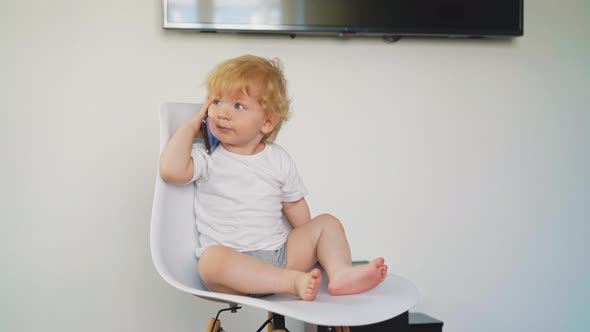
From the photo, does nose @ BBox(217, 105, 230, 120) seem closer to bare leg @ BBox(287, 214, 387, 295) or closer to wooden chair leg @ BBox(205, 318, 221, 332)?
bare leg @ BBox(287, 214, 387, 295)

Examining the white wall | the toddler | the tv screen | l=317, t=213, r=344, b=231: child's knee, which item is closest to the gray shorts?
the toddler

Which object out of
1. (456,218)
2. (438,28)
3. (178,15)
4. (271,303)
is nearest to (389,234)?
(456,218)

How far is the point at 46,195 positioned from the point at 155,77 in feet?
1.58

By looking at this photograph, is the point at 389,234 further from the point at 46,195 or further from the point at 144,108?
the point at 46,195

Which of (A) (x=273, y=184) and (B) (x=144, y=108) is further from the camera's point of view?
(B) (x=144, y=108)

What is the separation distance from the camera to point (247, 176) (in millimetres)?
1519

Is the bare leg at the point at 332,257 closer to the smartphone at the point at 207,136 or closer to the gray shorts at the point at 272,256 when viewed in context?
the gray shorts at the point at 272,256

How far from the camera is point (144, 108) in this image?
2119 millimetres

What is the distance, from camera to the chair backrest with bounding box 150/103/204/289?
1.40m

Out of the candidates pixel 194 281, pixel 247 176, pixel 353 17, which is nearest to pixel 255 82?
pixel 247 176

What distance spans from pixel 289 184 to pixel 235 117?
0.21m

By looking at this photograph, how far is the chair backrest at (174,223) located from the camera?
55.1 inches

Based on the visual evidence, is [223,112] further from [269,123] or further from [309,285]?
[309,285]

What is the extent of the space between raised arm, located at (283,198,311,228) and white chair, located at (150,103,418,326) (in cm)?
19
